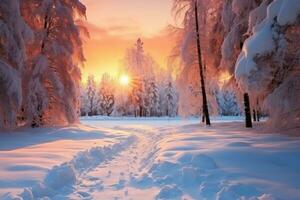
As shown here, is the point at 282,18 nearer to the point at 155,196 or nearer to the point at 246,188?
the point at 246,188

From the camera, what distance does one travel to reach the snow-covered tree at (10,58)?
1541cm

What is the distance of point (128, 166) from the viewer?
1091 centimetres

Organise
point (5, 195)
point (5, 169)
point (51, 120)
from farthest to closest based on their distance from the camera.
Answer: point (51, 120), point (5, 169), point (5, 195)

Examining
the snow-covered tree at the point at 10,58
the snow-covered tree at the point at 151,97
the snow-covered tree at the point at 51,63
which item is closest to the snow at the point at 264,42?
the snow-covered tree at the point at 10,58

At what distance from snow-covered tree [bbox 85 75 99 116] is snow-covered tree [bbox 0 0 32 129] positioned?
269 feet

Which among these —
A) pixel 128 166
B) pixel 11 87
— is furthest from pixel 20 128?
pixel 128 166

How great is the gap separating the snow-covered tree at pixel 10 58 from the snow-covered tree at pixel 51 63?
396cm

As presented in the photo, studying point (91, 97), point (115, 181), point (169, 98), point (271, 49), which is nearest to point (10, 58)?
point (115, 181)

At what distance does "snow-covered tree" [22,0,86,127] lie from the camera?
20.8m

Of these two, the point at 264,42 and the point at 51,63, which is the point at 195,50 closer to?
the point at 51,63

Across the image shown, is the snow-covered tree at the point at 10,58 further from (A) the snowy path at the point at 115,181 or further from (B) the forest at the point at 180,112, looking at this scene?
(A) the snowy path at the point at 115,181

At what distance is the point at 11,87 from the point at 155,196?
10.3m

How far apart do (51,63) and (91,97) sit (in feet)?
265

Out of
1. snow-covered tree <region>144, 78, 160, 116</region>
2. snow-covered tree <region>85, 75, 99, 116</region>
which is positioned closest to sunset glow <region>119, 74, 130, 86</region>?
snow-covered tree <region>144, 78, 160, 116</region>
